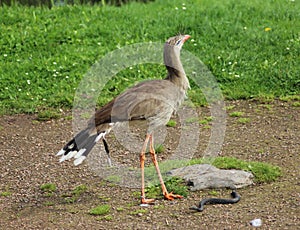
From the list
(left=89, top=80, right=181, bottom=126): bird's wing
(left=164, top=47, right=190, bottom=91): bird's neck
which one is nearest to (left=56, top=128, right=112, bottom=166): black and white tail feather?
(left=89, top=80, right=181, bottom=126): bird's wing

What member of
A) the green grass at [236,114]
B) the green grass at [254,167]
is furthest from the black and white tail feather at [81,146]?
the green grass at [236,114]

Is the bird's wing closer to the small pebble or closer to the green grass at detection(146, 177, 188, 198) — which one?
the green grass at detection(146, 177, 188, 198)

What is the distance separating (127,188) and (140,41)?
13.3ft

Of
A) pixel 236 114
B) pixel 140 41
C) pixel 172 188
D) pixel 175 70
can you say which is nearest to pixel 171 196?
pixel 172 188

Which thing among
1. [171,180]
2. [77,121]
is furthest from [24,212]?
[77,121]

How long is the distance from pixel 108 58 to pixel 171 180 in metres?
3.67

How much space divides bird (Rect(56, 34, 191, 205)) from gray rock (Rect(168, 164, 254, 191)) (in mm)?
276

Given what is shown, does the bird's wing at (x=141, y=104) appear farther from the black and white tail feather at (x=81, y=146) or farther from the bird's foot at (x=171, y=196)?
the bird's foot at (x=171, y=196)

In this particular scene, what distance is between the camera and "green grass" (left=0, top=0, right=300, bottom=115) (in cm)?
943

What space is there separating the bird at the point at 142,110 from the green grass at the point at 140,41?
8.27 feet

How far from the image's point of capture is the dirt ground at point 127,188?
5953mm

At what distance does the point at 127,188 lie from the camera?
6812 millimetres

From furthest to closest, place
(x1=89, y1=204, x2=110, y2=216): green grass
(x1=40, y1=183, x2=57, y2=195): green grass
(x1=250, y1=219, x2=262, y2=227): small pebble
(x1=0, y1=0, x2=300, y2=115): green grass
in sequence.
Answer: (x1=0, y1=0, x2=300, y2=115): green grass, (x1=40, y1=183, x2=57, y2=195): green grass, (x1=89, y1=204, x2=110, y2=216): green grass, (x1=250, y1=219, x2=262, y2=227): small pebble

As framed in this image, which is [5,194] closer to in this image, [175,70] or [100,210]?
[100,210]
